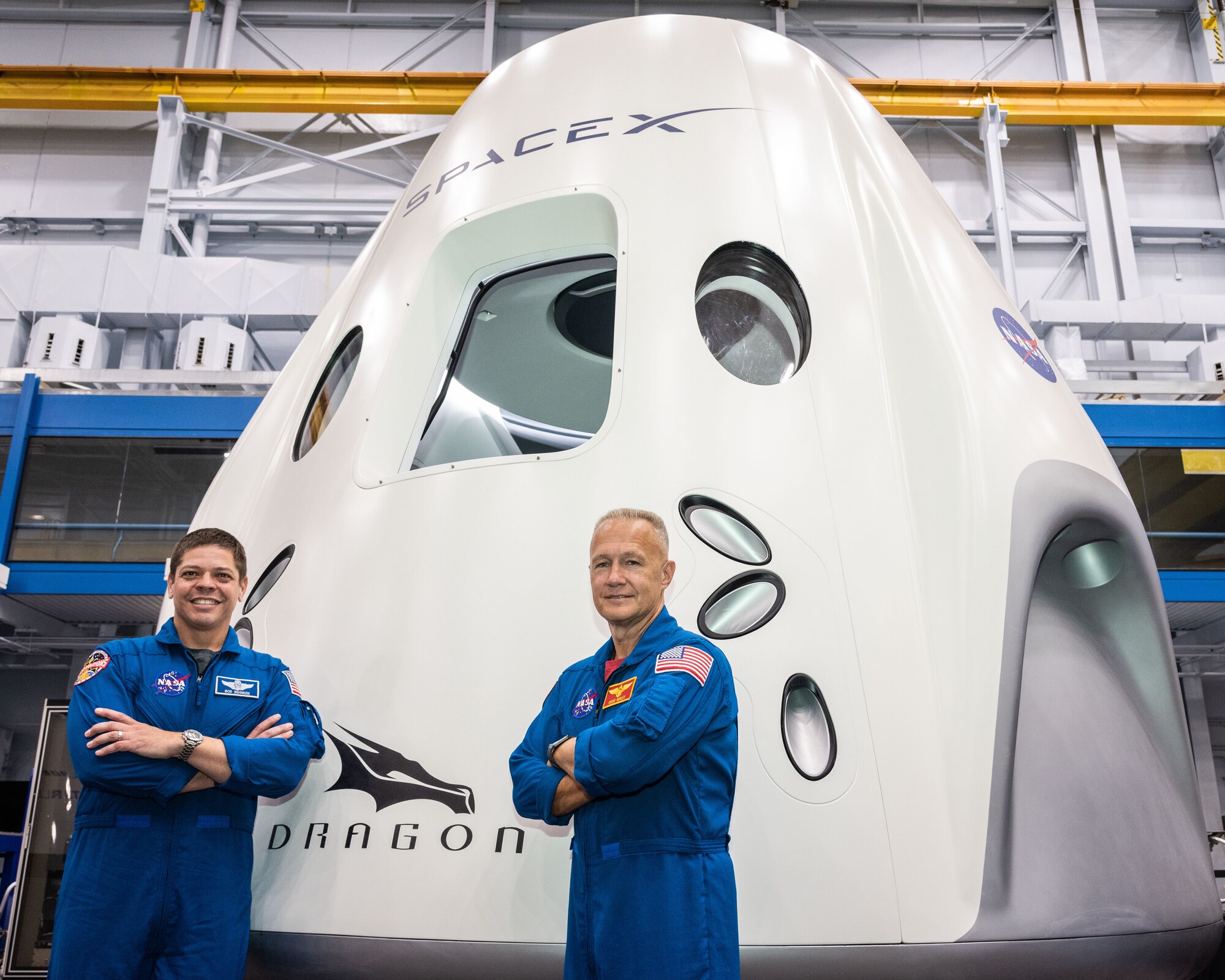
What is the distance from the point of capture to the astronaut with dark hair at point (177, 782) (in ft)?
8.29

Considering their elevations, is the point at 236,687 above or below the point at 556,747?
above

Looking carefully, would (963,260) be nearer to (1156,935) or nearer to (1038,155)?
(1156,935)

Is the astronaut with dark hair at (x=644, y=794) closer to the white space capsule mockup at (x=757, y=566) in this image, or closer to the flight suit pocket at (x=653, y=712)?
the flight suit pocket at (x=653, y=712)

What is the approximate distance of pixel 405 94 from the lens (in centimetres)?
1641

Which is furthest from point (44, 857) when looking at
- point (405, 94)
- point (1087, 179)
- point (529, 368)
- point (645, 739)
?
point (1087, 179)

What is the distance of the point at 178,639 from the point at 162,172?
15697 millimetres

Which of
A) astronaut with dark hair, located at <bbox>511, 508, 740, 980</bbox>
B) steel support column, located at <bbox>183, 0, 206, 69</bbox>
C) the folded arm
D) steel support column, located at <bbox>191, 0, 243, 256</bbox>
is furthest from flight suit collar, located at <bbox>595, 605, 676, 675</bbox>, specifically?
steel support column, located at <bbox>183, 0, 206, 69</bbox>

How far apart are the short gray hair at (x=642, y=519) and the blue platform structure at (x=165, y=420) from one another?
11.1m

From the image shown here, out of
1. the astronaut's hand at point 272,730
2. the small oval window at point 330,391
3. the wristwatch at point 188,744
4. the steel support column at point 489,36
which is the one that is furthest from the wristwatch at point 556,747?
the steel support column at point 489,36

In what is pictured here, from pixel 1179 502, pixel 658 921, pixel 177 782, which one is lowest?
pixel 658 921

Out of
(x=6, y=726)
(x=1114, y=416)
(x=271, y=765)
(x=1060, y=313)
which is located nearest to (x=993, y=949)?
(x=271, y=765)

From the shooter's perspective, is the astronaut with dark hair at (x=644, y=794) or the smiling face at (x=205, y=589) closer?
the astronaut with dark hair at (x=644, y=794)

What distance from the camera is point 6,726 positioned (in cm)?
1619

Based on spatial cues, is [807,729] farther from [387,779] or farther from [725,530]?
[387,779]
